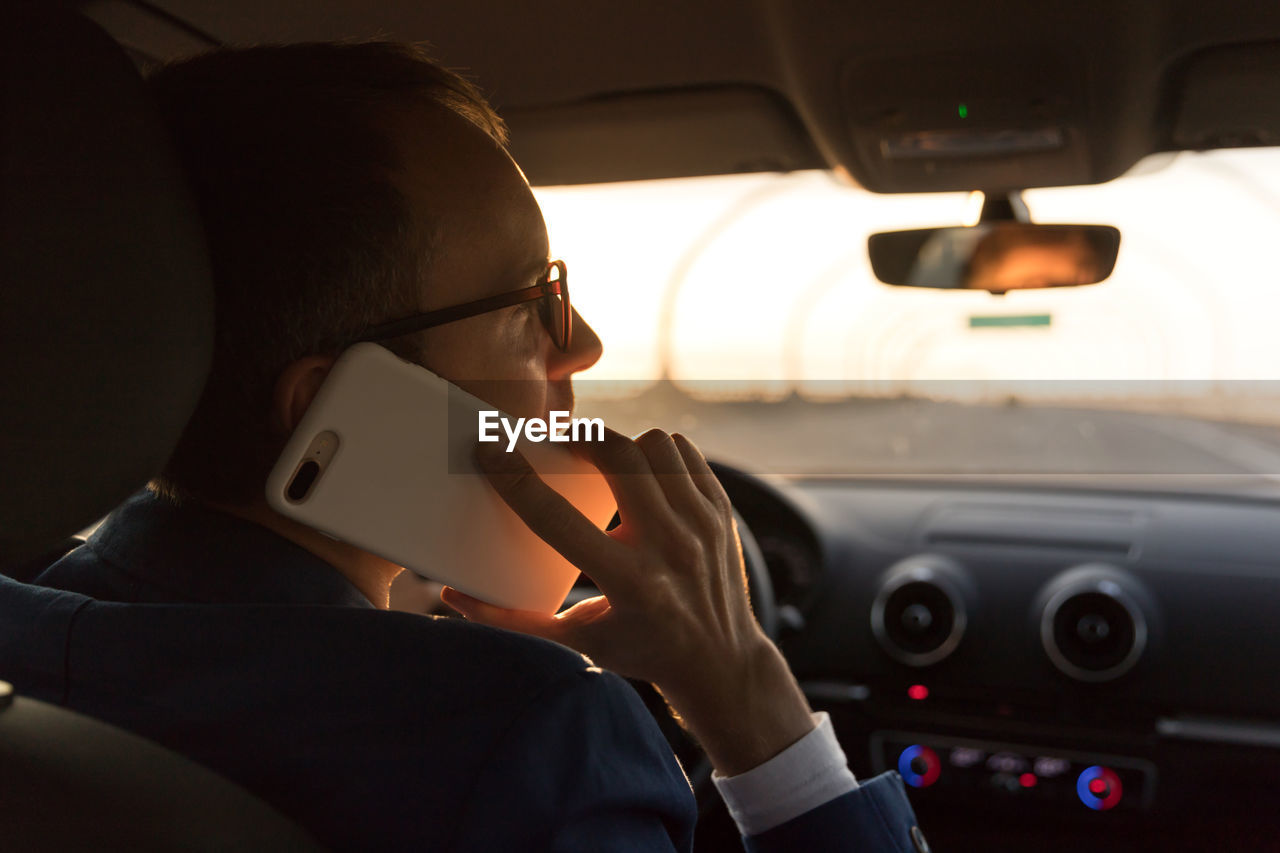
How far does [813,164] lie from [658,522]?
67.3 inches

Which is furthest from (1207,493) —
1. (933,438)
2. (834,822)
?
(834,822)

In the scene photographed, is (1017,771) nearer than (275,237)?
No

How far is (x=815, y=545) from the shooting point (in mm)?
3672

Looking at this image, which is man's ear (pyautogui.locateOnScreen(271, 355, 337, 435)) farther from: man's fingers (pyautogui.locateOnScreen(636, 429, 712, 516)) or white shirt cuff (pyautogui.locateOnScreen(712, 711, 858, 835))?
white shirt cuff (pyautogui.locateOnScreen(712, 711, 858, 835))

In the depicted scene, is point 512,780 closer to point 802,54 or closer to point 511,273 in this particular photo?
point 511,273

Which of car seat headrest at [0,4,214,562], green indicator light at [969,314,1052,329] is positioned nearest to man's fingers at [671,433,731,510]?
car seat headrest at [0,4,214,562]

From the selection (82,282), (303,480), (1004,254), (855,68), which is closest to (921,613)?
(1004,254)

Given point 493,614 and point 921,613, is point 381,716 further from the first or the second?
point 921,613

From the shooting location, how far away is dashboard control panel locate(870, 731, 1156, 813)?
10.4 feet

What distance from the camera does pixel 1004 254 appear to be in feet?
9.57

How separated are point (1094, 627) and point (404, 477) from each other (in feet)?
7.93

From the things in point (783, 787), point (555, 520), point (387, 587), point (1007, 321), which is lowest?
point (783, 787)

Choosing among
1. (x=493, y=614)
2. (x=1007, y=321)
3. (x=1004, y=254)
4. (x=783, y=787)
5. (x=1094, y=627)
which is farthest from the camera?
(x=1007, y=321)

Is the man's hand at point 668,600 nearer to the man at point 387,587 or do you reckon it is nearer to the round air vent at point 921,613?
the man at point 387,587
